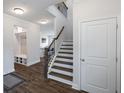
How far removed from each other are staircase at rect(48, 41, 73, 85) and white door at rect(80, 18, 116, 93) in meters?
0.70

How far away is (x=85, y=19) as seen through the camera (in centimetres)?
250

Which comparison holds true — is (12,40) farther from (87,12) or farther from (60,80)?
(87,12)

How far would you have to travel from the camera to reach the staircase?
3.15m

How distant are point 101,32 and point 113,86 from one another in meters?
1.39

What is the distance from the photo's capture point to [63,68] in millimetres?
3572

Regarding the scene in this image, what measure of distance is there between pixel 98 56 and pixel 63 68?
5.52 feet

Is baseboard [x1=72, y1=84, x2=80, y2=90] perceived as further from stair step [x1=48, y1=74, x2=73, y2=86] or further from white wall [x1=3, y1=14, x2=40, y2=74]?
white wall [x1=3, y1=14, x2=40, y2=74]

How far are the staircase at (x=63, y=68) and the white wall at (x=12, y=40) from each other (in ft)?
6.43

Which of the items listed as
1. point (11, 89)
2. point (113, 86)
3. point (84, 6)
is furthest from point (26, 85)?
point (84, 6)

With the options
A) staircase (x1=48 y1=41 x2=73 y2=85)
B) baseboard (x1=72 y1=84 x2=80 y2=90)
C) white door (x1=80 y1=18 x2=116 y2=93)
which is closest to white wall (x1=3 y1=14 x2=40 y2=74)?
staircase (x1=48 y1=41 x2=73 y2=85)

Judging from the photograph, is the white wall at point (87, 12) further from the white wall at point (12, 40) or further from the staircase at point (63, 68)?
the white wall at point (12, 40)

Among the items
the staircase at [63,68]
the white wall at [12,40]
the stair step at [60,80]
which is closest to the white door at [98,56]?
the stair step at [60,80]

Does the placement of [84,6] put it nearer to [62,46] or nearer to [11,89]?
[62,46]

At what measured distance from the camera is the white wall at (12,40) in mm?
3774
